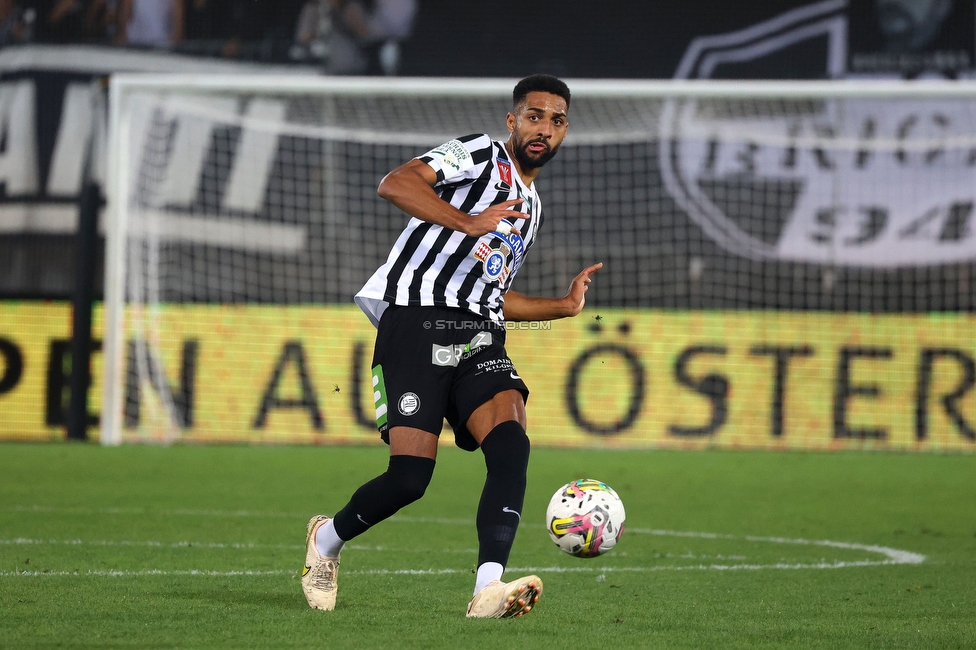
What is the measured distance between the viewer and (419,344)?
4.56 m

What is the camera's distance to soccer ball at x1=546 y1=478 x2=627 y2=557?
4691 mm

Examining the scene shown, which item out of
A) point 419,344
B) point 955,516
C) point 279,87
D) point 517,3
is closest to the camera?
point 419,344

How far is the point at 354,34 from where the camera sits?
16391 millimetres

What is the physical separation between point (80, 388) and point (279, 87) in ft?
11.8

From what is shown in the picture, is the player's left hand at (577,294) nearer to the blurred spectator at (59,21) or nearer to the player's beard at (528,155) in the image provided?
the player's beard at (528,155)

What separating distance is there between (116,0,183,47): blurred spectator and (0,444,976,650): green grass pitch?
6.36 m

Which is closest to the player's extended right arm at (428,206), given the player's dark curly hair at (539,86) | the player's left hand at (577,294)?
the player's dark curly hair at (539,86)

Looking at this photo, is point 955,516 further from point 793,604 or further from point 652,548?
point 793,604

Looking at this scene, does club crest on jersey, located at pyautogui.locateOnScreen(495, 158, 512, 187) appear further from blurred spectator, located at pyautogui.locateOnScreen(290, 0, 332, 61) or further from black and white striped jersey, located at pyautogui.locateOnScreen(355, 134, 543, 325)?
blurred spectator, located at pyautogui.locateOnScreen(290, 0, 332, 61)

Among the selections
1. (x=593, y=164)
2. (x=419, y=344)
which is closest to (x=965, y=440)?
(x=593, y=164)

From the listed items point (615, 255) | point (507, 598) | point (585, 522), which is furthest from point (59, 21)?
point (507, 598)

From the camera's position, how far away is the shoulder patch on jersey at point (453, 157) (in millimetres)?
4523

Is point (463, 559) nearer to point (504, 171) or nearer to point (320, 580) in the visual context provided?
point (320, 580)

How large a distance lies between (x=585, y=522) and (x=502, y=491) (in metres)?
0.42
